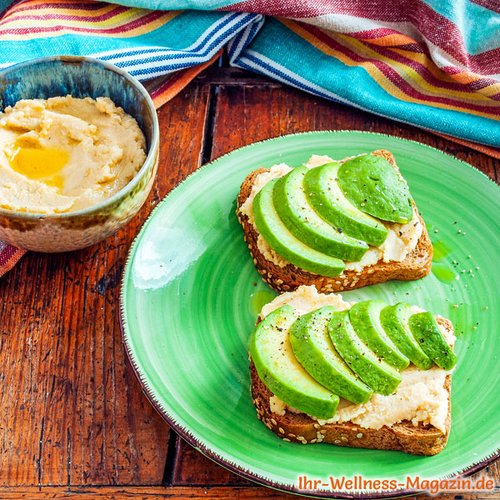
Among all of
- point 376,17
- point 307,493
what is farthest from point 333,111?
point 307,493

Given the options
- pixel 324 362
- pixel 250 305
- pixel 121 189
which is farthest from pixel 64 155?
pixel 324 362

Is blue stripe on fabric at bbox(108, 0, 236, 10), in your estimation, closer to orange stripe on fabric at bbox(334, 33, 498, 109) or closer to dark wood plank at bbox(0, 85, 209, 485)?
orange stripe on fabric at bbox(334, 33, 498, 109)

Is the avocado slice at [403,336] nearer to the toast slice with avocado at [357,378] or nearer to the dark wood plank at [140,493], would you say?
the toast slice with avocado at [357,378]

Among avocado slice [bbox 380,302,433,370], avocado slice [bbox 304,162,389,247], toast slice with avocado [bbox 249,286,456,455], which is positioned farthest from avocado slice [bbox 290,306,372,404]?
avocado slice [bbox 304,162,389,247]

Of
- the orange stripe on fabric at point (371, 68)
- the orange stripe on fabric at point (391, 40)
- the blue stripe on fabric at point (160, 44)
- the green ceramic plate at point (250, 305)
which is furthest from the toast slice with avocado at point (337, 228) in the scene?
the blue stripe on fabric at point (160, 44)

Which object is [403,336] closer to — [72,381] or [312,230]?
[312,230]

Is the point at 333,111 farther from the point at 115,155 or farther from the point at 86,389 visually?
the point at 86,389
